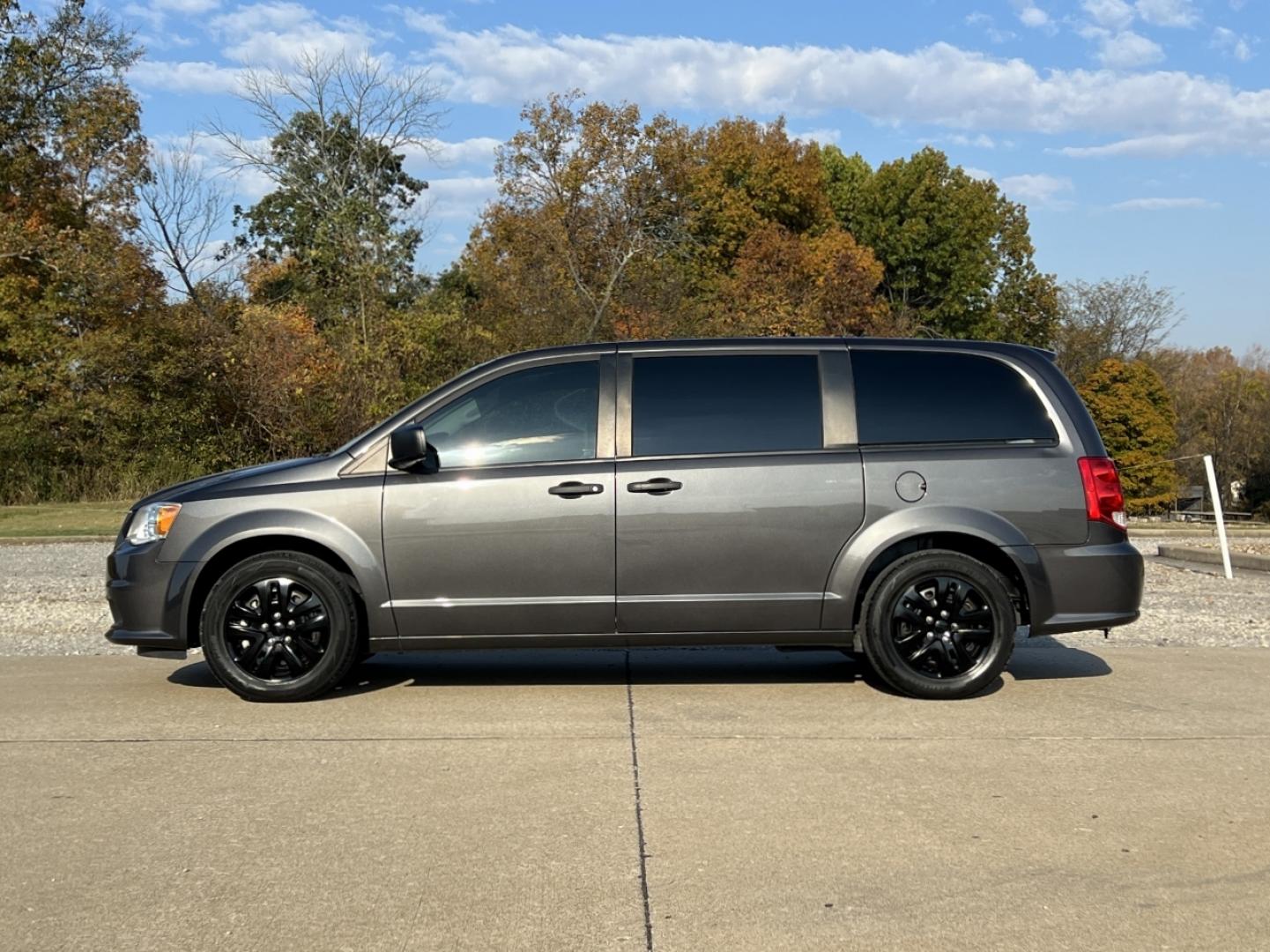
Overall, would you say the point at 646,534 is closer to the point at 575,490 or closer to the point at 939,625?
the point at 575,490

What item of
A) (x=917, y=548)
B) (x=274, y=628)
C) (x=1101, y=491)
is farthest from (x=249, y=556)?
(x=1101, y=491)

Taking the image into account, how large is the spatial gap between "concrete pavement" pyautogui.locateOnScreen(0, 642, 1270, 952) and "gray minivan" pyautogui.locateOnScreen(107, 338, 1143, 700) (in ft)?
1.28

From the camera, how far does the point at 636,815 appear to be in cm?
510

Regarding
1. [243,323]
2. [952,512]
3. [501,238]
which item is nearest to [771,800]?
[952,512]

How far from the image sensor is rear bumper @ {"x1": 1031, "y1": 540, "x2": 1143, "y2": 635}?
7133 mm

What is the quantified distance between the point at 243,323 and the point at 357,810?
93.4 feet

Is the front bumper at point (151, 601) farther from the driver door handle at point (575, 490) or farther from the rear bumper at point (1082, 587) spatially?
the rear bumper at point (1082, 587)

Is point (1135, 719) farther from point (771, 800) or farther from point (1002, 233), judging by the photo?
point (1002, 233)

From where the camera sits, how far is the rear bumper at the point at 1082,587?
23.4 ft

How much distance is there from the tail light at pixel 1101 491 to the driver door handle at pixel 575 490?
8.46ft

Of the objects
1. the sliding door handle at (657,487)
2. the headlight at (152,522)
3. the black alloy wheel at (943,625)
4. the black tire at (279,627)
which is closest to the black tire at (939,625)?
the black alloy wheel at (943,625)

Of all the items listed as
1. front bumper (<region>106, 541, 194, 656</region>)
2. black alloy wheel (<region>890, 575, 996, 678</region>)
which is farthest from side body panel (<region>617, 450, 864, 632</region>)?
front bumper (<region>106, 541, 194, 656</region>)

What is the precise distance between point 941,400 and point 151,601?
438 cm

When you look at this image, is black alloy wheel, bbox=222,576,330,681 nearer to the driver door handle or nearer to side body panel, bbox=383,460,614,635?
side body panel, bbox=383,460,614,635
